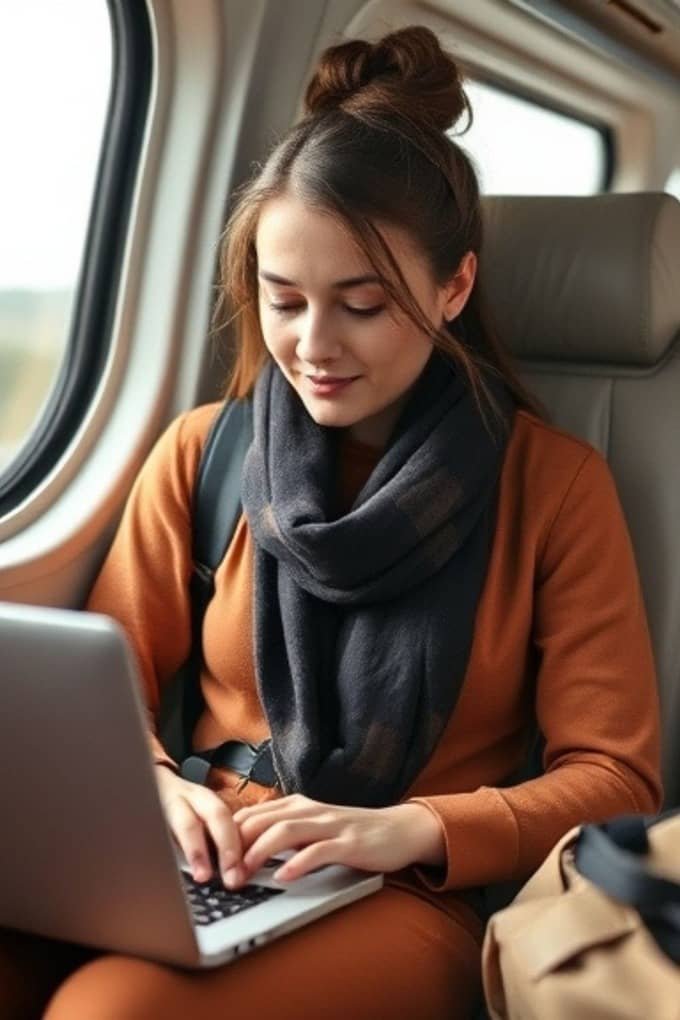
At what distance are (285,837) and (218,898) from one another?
0.27 feet

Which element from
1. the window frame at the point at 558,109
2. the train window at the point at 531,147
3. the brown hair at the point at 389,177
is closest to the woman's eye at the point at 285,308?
the brown hair at the point at 389,177

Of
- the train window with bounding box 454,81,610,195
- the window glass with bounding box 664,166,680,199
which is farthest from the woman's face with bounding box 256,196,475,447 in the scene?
the window glass with bounding box 664,166,680,199

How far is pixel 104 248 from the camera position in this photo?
228 centimetres

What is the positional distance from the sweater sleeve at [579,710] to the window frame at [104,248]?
0.77m

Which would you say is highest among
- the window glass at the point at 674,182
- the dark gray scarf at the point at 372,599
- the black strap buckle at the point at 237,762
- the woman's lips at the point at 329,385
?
the window glass at the point at 674,182

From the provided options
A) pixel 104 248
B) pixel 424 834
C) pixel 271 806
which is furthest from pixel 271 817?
pixel 104 248

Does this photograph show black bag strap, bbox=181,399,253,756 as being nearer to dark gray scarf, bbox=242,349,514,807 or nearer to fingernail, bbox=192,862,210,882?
dark gray scarf, bbox=242,349,514,807

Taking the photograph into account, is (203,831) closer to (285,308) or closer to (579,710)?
(579,710)

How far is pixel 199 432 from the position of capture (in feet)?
6.53

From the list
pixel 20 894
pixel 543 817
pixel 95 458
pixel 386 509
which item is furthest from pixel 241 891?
pixel 95 458

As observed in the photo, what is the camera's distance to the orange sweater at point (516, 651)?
64.5 inches

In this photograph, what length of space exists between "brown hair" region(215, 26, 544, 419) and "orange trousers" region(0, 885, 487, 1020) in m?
0.60

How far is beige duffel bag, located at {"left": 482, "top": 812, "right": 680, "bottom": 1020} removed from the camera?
1.27m

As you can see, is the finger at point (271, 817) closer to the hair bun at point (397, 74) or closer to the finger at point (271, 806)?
the finger at point (271, 806)
